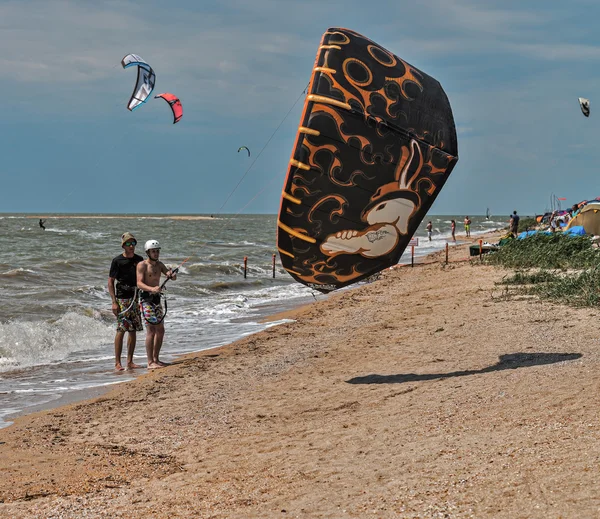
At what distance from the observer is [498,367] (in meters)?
6.86

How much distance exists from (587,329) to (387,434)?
4.04 meters

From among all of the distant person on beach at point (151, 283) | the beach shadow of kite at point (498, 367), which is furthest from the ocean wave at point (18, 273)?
the beach shadow of kite at point (498, 367)

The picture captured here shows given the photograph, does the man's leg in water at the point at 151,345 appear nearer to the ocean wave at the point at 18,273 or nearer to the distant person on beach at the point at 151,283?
the distant person on beach at the point at 151,283

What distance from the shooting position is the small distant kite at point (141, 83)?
58.0ft

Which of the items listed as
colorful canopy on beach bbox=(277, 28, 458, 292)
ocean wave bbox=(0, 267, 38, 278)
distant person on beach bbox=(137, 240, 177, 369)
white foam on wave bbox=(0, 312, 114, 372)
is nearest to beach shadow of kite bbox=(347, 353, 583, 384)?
colorful canopy on beach bbox=(277, 28, 458, 292)

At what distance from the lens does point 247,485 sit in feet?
14.3

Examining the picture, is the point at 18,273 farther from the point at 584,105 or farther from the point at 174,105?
the point at 584,105

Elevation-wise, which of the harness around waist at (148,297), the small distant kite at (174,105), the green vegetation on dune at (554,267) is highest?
the small distant kite at (174,105)

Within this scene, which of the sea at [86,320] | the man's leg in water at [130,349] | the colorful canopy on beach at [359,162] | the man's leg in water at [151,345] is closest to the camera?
the colorful canopy on beach at [359,162]

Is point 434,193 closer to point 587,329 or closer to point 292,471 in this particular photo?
point 587,329

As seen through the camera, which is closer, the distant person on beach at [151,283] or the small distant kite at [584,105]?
A: the distant person on beach at [151,283]

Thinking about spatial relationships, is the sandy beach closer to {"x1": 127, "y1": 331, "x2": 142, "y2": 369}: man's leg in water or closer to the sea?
{"x1": 127, "y1": 331, "x2": 142, "y2": 369}: man's leg in water

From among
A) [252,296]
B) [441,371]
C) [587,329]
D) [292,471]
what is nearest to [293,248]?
[441,371]

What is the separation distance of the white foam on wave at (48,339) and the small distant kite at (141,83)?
6572 millimetres
